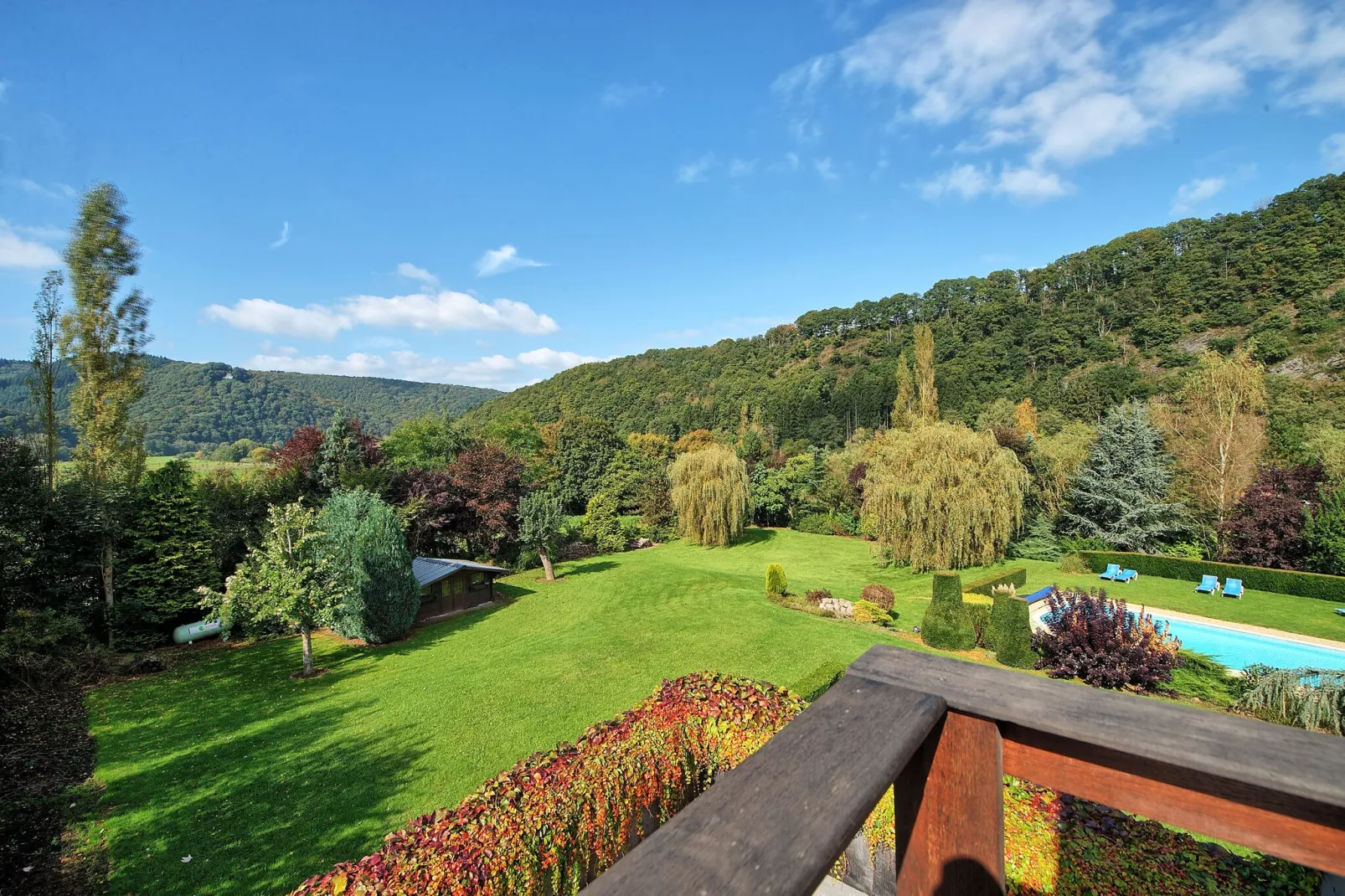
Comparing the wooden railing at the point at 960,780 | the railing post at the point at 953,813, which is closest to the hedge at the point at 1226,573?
the wooden railing at the point at 960,780

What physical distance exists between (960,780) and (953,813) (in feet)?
0.24

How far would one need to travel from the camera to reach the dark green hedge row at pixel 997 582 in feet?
55.6

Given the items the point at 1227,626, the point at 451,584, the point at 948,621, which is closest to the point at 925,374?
the point at 1227,626

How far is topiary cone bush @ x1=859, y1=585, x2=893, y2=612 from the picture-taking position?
16.9 m

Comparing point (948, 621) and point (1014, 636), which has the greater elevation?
point (1014, 636)

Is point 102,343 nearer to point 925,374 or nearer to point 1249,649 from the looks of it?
point 1249,649

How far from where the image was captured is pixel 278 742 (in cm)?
927

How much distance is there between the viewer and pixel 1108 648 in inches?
423

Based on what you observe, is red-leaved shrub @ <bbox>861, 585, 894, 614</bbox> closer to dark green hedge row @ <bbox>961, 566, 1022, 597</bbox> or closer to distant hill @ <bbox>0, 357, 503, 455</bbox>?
dark green hedge row @ <bbox>961, 566, 1022, 597</bbox>

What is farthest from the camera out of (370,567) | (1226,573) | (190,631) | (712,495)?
(712,495)

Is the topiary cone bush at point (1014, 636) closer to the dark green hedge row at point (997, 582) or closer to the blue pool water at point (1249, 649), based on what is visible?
the dark green hedge row at point (997, 582)

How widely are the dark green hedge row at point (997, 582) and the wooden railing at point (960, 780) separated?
17524 millimetres

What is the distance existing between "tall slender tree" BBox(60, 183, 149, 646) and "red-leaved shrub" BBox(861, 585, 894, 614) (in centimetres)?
2070

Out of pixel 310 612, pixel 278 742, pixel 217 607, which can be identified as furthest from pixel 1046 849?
pixel 217 607
